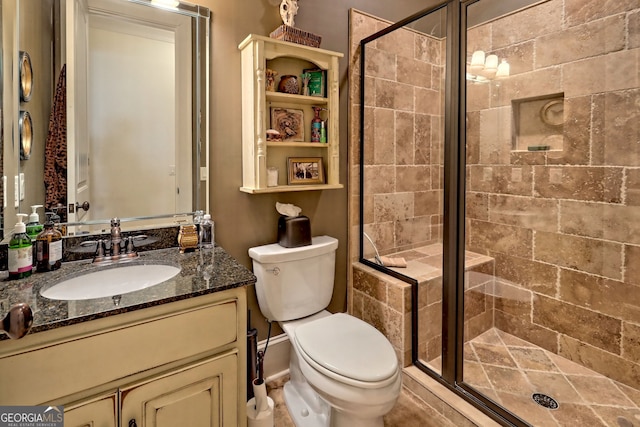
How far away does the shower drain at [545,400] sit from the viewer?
169cm

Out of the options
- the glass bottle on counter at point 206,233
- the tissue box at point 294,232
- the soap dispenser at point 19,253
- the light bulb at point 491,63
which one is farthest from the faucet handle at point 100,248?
the light bulb at point 491,63

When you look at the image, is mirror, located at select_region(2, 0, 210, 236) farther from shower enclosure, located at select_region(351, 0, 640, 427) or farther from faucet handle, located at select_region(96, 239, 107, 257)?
shower enclosure, located at select_region(351, 0, 640, 427)

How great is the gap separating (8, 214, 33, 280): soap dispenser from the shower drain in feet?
7.47

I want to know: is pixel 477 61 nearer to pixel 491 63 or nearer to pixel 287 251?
pixel 491 63

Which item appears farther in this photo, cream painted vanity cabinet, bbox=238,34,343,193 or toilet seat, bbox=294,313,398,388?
cream painted vanity cabinet, bbox=238,34,343,193

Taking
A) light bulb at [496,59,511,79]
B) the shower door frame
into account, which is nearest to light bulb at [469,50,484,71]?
light bulb at [496,59,511,79]

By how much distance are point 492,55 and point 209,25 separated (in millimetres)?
1777

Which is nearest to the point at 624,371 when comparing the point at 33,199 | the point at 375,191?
the point at 375,191

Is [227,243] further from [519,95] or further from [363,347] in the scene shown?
[519,95]

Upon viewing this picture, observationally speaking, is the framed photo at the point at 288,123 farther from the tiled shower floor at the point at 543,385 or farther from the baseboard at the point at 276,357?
the tiled shower floor at the point at 543,385

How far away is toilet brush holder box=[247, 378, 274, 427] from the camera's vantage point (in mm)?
1495

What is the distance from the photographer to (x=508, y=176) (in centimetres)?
229

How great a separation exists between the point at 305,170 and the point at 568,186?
61.4 inches

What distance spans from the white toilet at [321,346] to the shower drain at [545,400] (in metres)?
0.87
